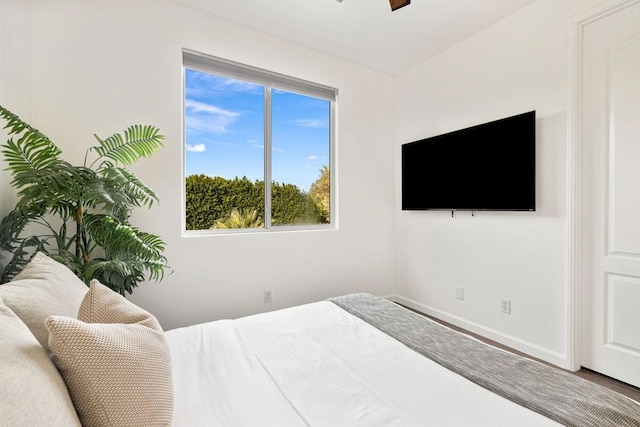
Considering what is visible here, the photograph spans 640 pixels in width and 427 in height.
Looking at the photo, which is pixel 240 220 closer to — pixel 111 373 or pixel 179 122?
pixel 179 122

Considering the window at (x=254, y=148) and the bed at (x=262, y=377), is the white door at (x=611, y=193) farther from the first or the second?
the window at (x=254, y=148)

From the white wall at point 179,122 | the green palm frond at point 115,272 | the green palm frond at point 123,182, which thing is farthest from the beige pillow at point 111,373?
the white wall at point 179,122

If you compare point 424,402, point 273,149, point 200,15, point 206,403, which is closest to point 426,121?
point 273,149

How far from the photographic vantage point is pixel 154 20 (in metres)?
2.32

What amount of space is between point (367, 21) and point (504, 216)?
2.07 m

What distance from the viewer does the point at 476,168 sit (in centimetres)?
266

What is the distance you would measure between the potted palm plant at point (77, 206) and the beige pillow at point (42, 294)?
0.45 metres

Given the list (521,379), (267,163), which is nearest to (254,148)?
(267,163)

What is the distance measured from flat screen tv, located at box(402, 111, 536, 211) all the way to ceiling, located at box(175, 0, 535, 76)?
2.97ft

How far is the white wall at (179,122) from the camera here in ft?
6.75

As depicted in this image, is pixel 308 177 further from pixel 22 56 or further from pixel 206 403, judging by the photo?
pixel 206 403

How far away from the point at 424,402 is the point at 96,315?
1.07 meters

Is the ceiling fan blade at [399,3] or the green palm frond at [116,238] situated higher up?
the ceiling fan blade at [399,3]

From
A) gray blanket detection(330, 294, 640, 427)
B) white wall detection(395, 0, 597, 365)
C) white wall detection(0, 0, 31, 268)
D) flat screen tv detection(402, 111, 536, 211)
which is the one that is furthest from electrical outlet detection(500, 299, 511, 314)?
white wall detection(0, 0, 31, 268)
